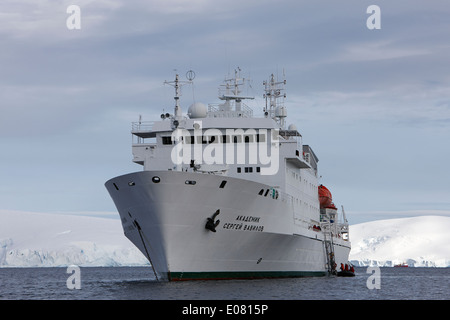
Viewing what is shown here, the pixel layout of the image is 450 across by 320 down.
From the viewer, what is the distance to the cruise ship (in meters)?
32.0

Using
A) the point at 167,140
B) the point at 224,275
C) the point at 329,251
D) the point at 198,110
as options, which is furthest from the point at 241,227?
the point at 329,251

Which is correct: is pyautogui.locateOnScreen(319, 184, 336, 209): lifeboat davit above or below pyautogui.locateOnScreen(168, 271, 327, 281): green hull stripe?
above

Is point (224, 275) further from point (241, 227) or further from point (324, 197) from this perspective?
point (324, 197)

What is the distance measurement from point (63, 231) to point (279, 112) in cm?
11319

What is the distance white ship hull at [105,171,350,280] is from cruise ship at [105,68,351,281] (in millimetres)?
46

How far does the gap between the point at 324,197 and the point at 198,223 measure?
26007mm

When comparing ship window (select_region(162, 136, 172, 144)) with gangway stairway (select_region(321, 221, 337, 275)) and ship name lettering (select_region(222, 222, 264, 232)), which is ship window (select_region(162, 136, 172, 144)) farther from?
gangway stairway (select_region(321, 221, 337, 275))

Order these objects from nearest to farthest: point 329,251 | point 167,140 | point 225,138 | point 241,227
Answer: point 241,227 → point 225,138 → point 167,140 → point 329,251

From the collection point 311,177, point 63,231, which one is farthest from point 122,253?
point 311,177

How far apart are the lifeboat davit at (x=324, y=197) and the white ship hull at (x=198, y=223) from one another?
800 inches

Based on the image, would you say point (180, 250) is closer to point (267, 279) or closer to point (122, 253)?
point (267, 279)

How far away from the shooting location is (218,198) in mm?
32500

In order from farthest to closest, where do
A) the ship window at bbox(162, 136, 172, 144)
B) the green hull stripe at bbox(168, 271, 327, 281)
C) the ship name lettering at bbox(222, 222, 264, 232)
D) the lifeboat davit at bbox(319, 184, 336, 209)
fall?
the lifeboat davit at bbox(319, 184, 336, 209), the ship window at bbox(162, 136, 172, 144), the ship name lettering at bbox(222, 222, 264, 232), the green hull stripe at bbox(168, 271, 327, 281)
